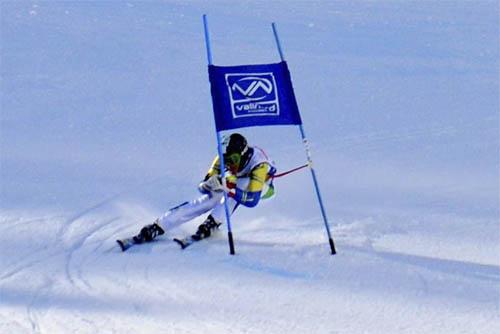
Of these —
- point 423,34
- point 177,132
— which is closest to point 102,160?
point 177,132

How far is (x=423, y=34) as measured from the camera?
2014 centimetres

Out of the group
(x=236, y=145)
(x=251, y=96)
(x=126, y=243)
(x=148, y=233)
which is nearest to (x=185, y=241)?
(x=148, y=233)

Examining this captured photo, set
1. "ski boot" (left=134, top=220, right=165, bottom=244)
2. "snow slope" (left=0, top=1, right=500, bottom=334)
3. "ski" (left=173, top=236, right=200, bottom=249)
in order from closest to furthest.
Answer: "snow slope" (left=0, top=1, right=500, bottom=334)
"ski" (left=173, top=236, right=200, bottom=249)
"ski boot" (left=134, top=220, right=165, bottom=244)

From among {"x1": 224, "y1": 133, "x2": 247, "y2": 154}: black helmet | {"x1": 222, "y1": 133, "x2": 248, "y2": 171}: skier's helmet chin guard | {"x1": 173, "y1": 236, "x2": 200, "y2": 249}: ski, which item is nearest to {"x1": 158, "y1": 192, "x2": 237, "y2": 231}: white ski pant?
{"x1": 173, "y1": 236, "x2": 200, "y2": 249}: ski

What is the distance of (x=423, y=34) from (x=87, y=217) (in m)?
13.5

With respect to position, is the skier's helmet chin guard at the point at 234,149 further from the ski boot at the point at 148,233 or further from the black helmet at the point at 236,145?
the ski boot at the point at 148,233

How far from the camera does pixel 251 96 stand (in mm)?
7355

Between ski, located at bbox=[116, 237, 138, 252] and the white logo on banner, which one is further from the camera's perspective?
ski, located at bbox=[116, 237, 138, 252]

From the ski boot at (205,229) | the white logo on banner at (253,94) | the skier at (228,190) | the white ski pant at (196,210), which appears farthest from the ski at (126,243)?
the white logo on banner at (253,94)

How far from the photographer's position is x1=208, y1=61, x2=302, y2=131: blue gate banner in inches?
286

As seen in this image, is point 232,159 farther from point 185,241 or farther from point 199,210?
point 185,241

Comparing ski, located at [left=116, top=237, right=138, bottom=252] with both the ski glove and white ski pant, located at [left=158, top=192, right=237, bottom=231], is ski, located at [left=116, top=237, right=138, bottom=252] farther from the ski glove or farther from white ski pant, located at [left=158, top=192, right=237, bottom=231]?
the ski glove

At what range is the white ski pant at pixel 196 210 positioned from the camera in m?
7.73

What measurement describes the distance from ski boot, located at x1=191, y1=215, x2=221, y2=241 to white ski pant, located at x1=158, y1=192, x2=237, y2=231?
0.15 feet
